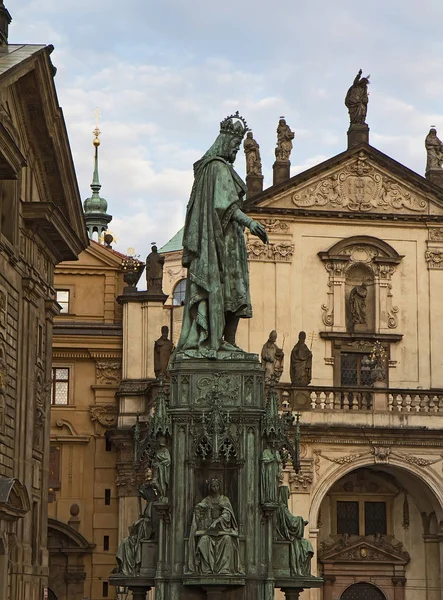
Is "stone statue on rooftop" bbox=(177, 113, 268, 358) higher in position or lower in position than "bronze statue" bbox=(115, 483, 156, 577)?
higher

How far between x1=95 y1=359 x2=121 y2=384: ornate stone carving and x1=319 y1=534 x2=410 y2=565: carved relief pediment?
8577mm

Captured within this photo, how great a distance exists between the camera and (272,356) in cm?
4162

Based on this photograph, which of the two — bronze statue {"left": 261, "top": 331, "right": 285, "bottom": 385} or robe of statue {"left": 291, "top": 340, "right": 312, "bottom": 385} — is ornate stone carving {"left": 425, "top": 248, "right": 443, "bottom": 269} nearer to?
robe of statue {"left": 291, "top": 340, "right": 312, "bottom": 385}

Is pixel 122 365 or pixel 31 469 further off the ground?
pixel 122 365

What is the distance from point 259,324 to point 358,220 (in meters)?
4.53

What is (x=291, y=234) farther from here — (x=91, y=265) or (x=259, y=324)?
(x=91, y=265)

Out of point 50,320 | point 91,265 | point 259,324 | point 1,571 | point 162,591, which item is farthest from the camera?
point 91,265

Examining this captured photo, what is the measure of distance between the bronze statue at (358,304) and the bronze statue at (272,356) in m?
3.93

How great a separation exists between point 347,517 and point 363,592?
2290 mm

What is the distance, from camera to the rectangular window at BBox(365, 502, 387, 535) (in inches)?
1815

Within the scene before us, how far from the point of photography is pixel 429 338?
1841 inches

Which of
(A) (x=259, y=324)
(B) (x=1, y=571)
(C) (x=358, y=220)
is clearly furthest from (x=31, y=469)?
(C) (x=358, y=220)

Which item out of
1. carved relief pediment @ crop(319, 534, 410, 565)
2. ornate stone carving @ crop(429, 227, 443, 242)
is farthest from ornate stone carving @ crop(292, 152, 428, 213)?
carved relief pediment @ crop(319, 534, 410, 565)

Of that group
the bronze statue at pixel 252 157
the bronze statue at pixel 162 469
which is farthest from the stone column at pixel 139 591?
the bronze statue at pixel 252 157
